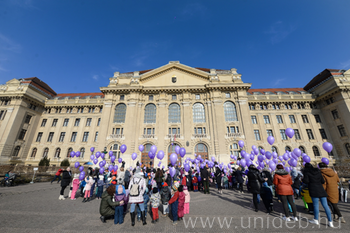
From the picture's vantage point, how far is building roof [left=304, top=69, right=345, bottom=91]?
98.1ft

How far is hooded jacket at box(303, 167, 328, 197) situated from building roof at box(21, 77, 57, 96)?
48.1 metres

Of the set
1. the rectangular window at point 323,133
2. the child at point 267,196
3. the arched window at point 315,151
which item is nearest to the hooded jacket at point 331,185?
the child at point 267,196

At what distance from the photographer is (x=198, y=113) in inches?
1154

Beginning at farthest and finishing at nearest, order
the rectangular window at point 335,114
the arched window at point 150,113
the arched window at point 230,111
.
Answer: the arched window at point 150,113 < the arched window at point 230,111 < the rectangular window at point 335,114

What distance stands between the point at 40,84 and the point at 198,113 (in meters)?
41.9

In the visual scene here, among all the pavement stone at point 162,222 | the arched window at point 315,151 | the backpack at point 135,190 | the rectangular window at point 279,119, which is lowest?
the pavement stone at point 162,222

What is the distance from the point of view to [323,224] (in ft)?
15.9

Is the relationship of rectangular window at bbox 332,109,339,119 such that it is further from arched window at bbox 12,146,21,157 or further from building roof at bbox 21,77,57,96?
building roof at bbox 21,77,57,96

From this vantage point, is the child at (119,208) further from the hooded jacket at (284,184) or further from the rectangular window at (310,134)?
the rectangular window at (310,134)

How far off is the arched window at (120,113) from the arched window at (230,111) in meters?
21.3

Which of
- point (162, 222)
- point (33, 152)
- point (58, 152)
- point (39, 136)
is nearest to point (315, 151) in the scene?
point (162, 222)

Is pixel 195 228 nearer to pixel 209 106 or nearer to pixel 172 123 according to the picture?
pixel 172 123

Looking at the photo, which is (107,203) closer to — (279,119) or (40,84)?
(279,119)

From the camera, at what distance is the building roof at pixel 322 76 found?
29909mm
